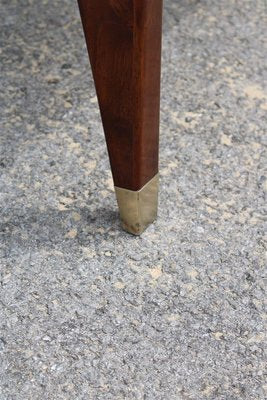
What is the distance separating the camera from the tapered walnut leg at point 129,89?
0.82 metres

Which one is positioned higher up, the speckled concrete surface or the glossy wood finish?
the glossy wood finish

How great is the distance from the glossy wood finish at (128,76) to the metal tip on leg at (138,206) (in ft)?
0.04

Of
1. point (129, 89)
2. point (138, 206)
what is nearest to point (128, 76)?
point (129, 89)

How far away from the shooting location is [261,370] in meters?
0.86

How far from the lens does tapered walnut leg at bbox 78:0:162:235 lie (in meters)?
0.82

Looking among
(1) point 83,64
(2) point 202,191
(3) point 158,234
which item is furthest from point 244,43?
(3) point 158,234

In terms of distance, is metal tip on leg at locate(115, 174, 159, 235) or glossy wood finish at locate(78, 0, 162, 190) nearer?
glossy wood finish at locate(78, 0, 162, 190)

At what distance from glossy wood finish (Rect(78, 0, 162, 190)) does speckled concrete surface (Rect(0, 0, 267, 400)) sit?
0.34 ft

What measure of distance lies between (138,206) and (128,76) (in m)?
0.20

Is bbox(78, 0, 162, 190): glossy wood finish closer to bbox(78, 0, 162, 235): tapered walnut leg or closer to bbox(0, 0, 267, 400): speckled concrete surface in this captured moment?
bbox(78, 0, 162, 235): tapered walnut leg

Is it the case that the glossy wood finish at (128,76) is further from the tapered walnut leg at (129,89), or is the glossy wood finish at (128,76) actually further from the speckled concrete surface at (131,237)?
the speckled concrete surface at (131,237)

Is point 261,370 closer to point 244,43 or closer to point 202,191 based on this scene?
point 202,191

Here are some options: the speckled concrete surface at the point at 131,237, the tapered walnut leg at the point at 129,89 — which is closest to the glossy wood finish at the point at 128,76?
the tapered walnut leg at the point at 129,89

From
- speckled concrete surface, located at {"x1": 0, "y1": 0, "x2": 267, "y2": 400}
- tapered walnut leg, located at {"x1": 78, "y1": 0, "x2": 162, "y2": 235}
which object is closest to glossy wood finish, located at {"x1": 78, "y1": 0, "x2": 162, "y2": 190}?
tapered walnut leg, located at {"x1": 78, "y1": 0, "x2": 162, "y2": 235}
